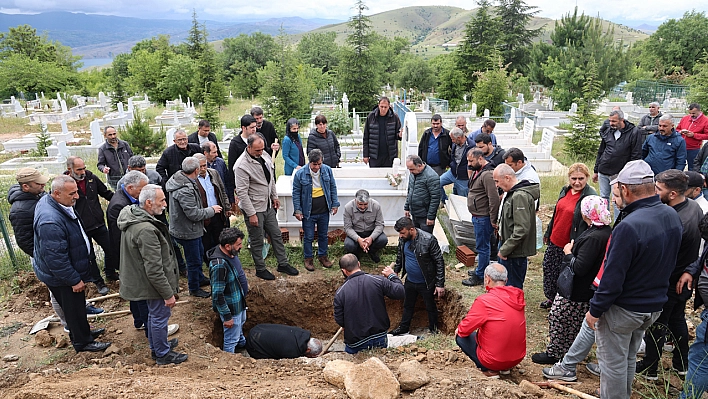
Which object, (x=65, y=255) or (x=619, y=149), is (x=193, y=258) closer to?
(x=65, y=255)

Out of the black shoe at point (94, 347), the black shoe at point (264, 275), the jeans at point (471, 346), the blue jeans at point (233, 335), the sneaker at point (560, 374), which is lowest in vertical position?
the blue jeans at point (233, 335)

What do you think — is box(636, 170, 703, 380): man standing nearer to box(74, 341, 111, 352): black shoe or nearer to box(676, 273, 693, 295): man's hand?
box(676, 273, 693, 295): man's hand

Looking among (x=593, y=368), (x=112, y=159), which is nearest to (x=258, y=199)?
(x=112, y=159)

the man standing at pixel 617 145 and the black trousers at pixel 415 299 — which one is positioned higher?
the man standing at pixel 617 145

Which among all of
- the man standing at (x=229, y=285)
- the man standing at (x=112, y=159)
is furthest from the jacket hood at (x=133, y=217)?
the man standing at (x=112, y=159)

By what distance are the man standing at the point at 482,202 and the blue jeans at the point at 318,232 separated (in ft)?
6.57

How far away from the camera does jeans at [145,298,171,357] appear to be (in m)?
3.91

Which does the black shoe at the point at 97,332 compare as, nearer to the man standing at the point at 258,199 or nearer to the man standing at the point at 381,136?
the man standing at the point at 258,199

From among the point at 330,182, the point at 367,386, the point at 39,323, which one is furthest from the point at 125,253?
the point at 330,182

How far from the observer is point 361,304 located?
157 inches

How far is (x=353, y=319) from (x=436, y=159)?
390 centimetres

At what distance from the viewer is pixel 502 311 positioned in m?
3.28

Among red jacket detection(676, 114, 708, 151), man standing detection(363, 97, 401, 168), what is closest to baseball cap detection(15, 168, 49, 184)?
man standing detection(363, 97, 401, 168)

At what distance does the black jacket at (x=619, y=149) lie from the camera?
622cm
